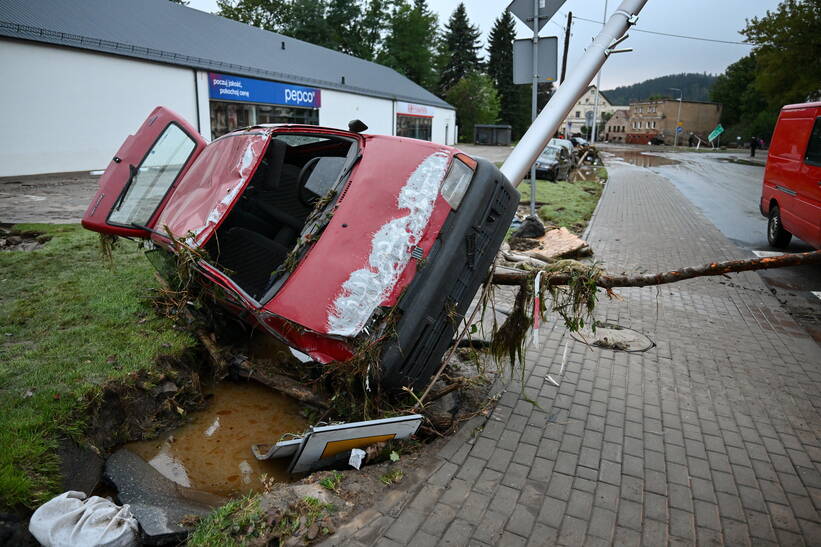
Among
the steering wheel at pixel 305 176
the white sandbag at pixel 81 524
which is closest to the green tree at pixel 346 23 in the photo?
the steering wheel at pixel 305 176

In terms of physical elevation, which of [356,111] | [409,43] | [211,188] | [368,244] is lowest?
[368,244]

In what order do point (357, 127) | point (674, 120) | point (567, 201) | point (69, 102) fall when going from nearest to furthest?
1. point (357, 127)
2. point (567, 201)
3. point (69, 102)
4. point (674, 120)

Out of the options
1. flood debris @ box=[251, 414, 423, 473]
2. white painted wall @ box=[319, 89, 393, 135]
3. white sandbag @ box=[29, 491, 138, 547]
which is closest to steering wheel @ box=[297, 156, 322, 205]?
flood debris @ box=[251, 414, 423, 473]

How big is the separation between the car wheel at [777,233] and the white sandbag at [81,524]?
34.0 feet

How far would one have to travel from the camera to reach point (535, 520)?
9.13ft

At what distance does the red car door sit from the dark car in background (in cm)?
1420

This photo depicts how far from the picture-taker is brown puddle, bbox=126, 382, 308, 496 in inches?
137

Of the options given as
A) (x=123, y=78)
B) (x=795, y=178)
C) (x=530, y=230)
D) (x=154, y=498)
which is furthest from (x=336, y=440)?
(x=123, y=78)

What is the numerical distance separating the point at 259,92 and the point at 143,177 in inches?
842

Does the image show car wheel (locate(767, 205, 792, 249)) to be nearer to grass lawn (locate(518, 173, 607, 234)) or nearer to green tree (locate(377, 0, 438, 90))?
grass lawn (locate(518, 173, 607, 234))

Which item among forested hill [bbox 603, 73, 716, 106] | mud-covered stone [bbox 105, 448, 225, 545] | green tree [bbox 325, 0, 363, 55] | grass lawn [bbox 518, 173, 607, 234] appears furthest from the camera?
forested hill [bbox 603, 73, 716, 106]

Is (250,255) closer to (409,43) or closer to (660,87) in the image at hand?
(409,43)

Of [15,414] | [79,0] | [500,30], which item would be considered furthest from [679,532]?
[500,30]

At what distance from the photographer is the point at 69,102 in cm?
1761
